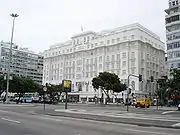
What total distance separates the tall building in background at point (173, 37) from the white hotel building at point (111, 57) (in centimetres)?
2078

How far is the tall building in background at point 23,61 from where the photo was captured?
155 m

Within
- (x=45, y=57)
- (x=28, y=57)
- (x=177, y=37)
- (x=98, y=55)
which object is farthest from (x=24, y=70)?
(x=177, y=37)

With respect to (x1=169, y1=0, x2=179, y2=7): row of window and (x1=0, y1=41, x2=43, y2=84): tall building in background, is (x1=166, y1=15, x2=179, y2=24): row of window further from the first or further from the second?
(x1=0, y1=41, x2=43, y2=84): tall building in background

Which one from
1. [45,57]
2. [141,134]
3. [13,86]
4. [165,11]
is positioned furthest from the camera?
[45,57]

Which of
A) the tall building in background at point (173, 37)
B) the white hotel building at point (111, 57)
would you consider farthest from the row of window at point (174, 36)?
the white hotel building at point (111, 57)

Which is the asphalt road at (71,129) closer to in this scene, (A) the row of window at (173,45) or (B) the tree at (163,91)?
(B) the tree at (163,91)

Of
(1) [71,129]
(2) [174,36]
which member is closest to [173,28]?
(2) [174,36]

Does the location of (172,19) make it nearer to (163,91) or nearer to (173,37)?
(173,37)

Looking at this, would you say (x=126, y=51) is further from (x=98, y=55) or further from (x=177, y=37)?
(x=177, y=37)

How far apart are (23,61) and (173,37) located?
11200 cm

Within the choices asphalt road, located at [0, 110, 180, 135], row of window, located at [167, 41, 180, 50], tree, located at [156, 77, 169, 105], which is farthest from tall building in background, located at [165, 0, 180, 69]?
asphalt road, located at [0, 110, 180, 135]

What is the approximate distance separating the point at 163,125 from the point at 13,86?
2610 inches

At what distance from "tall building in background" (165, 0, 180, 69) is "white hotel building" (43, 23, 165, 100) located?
68.2ft

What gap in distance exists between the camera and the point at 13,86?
79.4m
